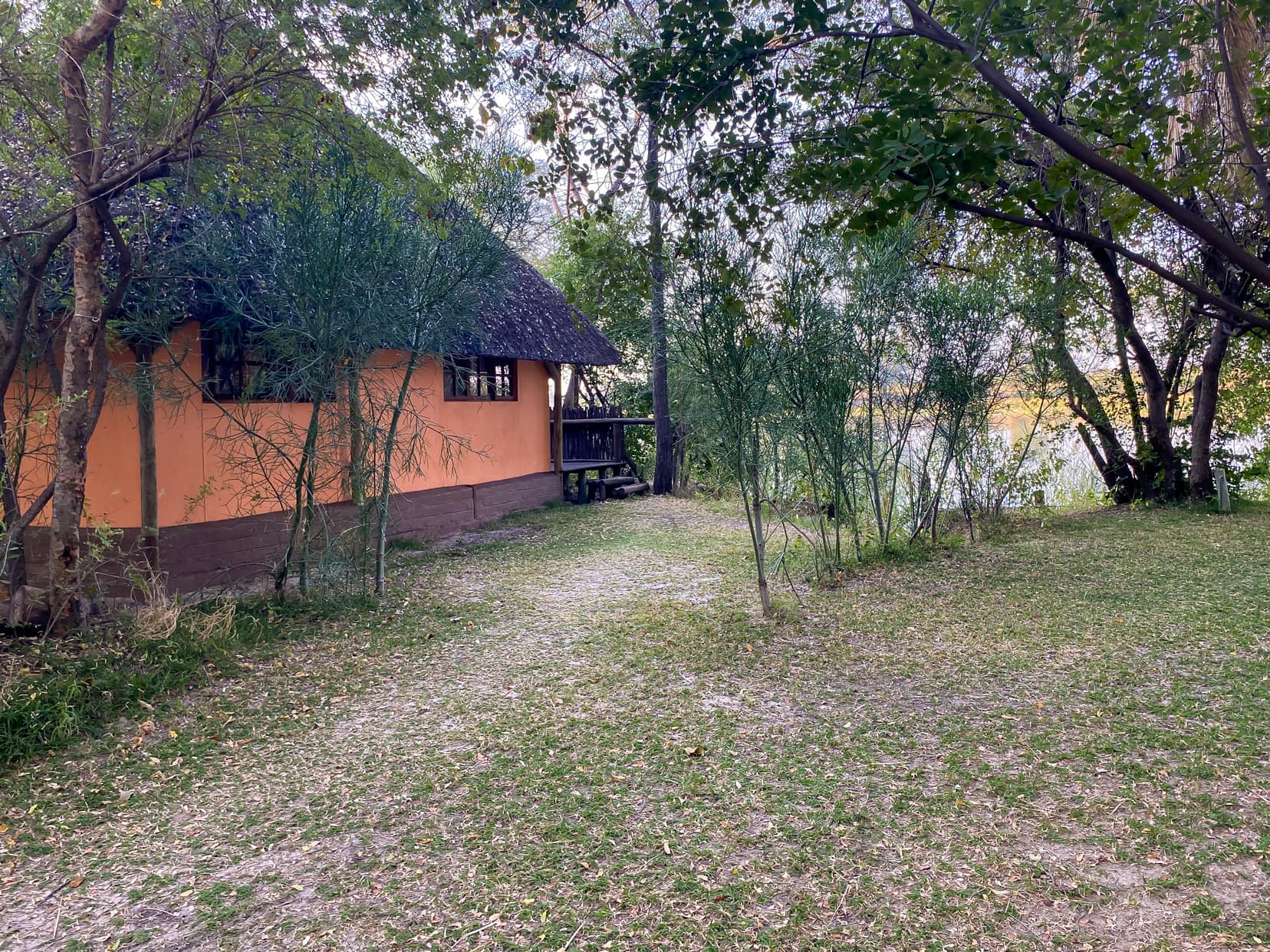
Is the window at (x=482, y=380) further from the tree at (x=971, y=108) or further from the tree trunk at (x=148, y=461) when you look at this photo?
the tree at (x=971, y=108)

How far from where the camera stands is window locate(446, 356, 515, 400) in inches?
417

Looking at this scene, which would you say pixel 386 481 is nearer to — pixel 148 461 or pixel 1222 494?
pixel 148 461

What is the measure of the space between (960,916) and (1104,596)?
4799mm

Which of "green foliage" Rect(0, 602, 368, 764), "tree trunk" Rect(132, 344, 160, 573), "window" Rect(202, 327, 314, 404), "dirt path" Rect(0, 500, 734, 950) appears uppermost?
"window" Rect(202, 327, 314, 404)

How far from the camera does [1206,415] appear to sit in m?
10.2

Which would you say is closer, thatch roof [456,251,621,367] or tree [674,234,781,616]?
tree [674,234,781,616]

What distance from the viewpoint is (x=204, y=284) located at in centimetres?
616


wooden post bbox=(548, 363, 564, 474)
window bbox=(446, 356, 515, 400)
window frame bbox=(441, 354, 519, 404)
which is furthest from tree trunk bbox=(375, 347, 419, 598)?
wooden post bbox=(548, 363, 564, 474)

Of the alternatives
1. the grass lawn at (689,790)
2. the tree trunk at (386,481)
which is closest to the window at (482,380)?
the tree trunk at (386,481)

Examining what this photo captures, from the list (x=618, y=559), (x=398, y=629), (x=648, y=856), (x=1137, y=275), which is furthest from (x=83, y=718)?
(x=1137, y=275)

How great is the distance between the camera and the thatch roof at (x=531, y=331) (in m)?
9.73

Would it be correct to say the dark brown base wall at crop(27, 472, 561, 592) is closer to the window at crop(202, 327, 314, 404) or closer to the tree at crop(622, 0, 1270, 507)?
the window at crop(202, 327, 314, 404)

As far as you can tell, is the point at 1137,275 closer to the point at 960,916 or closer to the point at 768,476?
the point at 768,476

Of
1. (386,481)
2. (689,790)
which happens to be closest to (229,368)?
(386,481)
